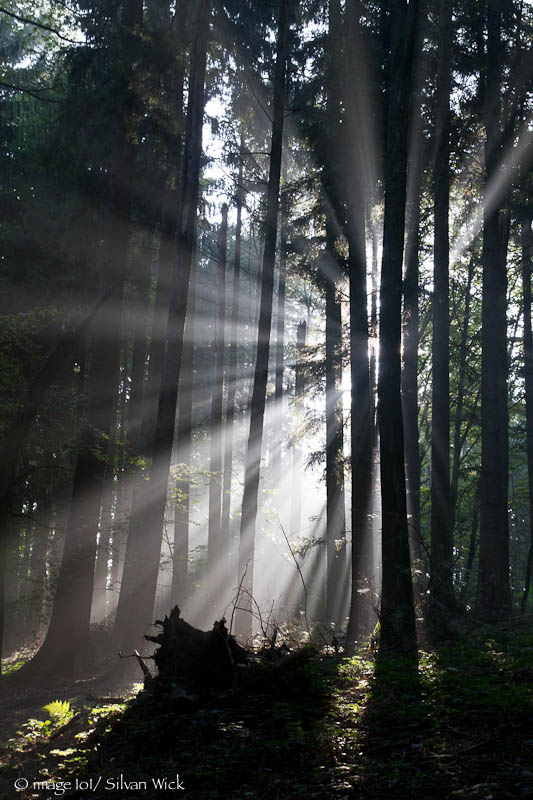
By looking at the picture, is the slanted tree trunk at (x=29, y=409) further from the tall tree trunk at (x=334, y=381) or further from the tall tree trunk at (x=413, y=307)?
the tall tree trunk at (x=413, y=307)

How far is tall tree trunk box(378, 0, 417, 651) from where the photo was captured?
7.88 m

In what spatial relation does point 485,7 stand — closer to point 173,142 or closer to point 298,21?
point 298,21

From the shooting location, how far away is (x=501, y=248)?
1427cm

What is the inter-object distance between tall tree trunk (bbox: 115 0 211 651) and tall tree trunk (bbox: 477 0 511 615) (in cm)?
652

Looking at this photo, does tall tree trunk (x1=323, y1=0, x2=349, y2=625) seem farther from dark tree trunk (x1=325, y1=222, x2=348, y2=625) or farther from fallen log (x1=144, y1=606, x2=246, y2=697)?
fallen log (x1=144, y1=606, x2=246, y2=697)

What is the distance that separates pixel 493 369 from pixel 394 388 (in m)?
6.13

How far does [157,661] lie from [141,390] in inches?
554

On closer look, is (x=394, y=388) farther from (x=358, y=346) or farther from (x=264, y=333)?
(x=264, y=333)

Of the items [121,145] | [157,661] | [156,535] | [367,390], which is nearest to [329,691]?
[157,661]

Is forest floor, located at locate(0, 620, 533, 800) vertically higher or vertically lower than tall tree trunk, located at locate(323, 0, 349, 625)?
lower

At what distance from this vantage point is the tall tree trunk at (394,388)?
7879mm

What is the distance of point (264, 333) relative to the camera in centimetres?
1352

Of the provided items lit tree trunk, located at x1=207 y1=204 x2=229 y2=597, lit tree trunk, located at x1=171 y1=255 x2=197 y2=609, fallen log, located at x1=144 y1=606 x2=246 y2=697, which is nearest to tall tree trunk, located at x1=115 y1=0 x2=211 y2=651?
fallen log, located at x1=144 y1=606 x2=246 y2=697

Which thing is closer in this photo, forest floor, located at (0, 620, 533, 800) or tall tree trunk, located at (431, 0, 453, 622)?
forest floor, located at (0, 620, 533, 800)
